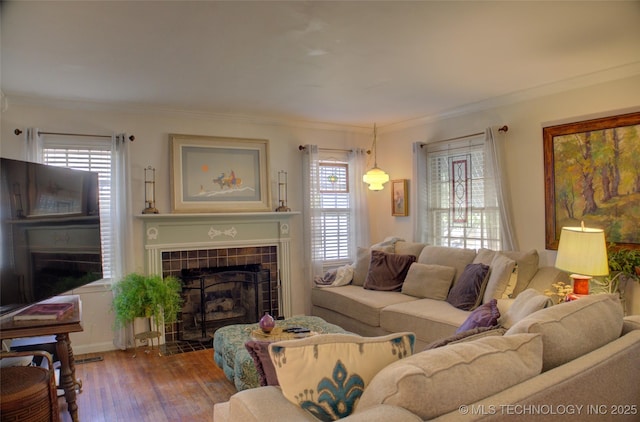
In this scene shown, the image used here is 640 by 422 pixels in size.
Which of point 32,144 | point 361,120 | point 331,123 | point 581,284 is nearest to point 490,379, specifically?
point 581,284

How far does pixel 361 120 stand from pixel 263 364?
4.20 m

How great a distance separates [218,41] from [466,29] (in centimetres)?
156

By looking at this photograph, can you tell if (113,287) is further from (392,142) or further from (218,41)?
(392,142)

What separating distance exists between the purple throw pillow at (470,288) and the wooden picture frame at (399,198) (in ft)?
5.43

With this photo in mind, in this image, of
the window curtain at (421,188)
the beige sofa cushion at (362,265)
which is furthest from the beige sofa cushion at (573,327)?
the window curtain at (421,188)

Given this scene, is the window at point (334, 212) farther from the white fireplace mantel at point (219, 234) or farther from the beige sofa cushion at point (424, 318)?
the beige sofa cushion at point (424, 318)


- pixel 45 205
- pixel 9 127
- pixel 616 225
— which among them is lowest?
pixel 616 225

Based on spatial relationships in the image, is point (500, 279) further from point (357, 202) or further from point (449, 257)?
point (357, 202)

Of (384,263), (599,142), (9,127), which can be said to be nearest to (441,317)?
(384,263)

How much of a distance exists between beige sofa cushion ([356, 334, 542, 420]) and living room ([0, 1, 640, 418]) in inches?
72.6

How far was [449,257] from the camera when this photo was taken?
174 inches

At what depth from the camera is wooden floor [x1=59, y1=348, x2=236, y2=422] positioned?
9.93 feet

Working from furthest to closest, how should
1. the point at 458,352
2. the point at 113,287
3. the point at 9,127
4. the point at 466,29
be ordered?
the point at 113,287 → the point at 9,127 → the point at 466,29 → the point at 458,352

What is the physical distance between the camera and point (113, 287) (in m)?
4.33
